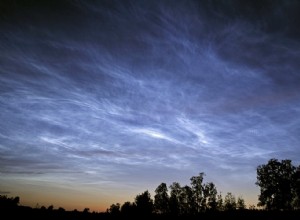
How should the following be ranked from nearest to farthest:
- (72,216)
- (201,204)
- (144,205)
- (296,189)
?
(72,216) → (144,205) → (296,189) → (201,204)

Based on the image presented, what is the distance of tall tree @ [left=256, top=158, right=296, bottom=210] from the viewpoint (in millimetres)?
80312

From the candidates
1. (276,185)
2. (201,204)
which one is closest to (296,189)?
(276,185)

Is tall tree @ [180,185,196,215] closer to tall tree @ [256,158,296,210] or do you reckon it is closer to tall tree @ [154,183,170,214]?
tall tree @ [154,183,170,214]

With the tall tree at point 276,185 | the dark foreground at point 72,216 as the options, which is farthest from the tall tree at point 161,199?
the dark foreground at point 72,216

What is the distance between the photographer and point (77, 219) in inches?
935

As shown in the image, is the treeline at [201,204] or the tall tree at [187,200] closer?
the treeline at [201,204]

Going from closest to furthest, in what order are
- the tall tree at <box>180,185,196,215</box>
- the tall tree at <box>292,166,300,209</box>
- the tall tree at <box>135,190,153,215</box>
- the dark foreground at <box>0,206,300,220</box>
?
the dark foreground at <box>0,206,300,220</box>
the tall tree at <box>135,190,153,215</box>
the tall tree at <box>292,166,300,209</box>
the tall tree at <box>180,185,196,215</box>

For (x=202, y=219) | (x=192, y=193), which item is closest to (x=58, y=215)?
(x=202, y=219)

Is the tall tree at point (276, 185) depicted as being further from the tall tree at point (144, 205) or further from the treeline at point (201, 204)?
the tall tree at point (144, 205)

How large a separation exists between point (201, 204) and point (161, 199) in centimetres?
1808

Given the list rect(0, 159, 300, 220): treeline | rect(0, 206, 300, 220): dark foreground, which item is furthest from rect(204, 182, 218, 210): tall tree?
rect(0, 206, 300, 220): dark foreground

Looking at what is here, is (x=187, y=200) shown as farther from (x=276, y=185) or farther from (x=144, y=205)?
(x=144, y=205)

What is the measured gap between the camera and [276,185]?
81.6m

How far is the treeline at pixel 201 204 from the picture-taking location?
950 inches
